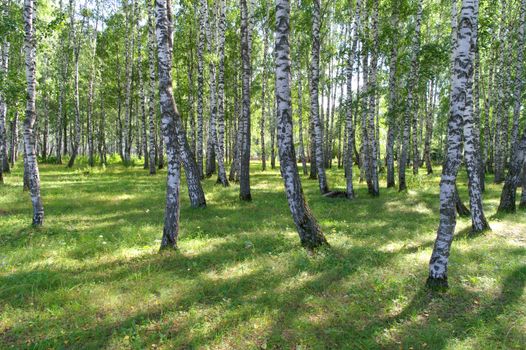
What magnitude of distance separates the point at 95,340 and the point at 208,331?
62.5 inches

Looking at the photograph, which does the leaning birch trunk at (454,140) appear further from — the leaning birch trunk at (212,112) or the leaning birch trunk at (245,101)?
the leaning birch trunk at (212,112)

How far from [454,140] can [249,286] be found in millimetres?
4678

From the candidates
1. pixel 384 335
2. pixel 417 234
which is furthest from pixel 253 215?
pixel 384 335

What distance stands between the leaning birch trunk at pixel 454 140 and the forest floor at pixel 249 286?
744 mm

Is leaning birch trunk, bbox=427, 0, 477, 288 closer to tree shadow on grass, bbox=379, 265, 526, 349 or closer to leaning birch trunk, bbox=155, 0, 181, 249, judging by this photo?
tree shadow on grass, bbox=379, 265, 526, 349

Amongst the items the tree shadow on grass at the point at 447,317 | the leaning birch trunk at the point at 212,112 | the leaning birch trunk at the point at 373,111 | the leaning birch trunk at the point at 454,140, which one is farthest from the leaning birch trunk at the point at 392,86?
the tree shadow on grass at the point at 447,317

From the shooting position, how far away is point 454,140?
21.0ft

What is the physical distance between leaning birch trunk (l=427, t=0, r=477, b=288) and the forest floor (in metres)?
0.74

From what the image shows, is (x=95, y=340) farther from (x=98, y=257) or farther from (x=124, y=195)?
(x=124, y=195)

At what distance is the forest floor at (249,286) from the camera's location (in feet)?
17.1

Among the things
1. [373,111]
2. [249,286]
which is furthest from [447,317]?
[373,111]

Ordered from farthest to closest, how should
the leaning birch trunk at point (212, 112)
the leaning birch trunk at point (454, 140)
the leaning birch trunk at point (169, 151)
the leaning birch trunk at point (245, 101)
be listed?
the leaning birch trunk at point (212, 112) → the leaning birch trunk at point (245, 101) → the leaning birch trunk at point (169, 151) → the leaning birch trunk at point (454, 140)

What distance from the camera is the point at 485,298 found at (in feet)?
21.4

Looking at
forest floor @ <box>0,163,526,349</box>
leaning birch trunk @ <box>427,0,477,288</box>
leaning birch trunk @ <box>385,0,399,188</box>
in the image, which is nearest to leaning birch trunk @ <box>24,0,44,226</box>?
forest floor @ <box>0,163,526,349</box>
